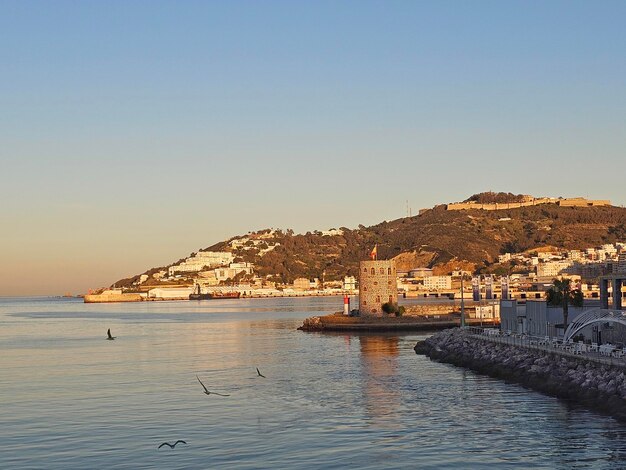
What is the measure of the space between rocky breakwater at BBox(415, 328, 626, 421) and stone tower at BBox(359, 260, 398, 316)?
3610cm

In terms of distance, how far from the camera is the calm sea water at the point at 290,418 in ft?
95.7

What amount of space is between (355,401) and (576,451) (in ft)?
46.6

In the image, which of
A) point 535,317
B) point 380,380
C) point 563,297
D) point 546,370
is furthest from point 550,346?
point 535,317

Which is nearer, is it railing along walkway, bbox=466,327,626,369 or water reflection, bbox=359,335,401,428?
water reflection, bbox=359,335,401,428

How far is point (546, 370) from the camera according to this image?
146 ft

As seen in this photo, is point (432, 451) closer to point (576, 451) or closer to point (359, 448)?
point (359, 448)

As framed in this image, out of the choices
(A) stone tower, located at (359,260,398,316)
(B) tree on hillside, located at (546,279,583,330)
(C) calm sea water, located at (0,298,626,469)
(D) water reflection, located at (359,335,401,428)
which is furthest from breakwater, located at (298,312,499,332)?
(B) tree on hillside, located at (546,279,583,330)

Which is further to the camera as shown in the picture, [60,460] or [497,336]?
[497,336]

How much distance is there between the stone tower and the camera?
102688 mm

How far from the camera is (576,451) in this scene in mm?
29016

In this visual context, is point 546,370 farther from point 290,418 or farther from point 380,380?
point 290,418

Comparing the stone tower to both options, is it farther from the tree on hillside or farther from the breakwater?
Result: the tree on hillside

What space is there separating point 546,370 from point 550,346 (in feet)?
14.7

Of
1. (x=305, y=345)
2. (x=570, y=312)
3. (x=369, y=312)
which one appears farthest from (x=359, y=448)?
(x=369, y=312)
